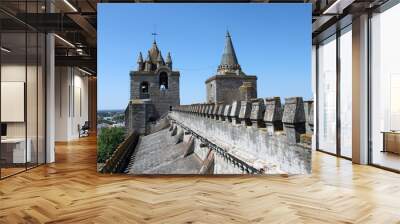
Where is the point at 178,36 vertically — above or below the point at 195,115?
above

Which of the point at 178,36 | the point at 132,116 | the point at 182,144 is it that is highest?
the point at 178,36

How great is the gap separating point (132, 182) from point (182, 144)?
97cm

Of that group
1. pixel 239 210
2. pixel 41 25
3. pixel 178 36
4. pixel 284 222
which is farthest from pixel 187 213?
pixel 41 25

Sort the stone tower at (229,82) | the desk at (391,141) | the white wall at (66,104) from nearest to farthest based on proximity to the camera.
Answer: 1. the stone tower at (229,82)
2. the desk at (391,141)
3. the white wall at (66,104)

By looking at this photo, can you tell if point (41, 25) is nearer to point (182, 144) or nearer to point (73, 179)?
point (73, 179)

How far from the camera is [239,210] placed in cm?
418

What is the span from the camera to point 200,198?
15.6 feet

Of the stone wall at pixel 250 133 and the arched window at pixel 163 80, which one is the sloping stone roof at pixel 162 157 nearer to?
the stone wall at pixel 250 133

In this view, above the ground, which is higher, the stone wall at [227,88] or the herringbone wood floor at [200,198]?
the stone wall at [227,88]

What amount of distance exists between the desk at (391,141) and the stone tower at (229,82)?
2685mm

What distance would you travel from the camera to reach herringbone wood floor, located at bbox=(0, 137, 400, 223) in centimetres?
389

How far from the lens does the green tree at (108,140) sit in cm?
615

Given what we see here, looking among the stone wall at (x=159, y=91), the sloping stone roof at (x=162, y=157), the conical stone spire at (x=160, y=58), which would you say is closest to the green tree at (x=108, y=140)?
the sloping stone roof at (x=162, y=157)

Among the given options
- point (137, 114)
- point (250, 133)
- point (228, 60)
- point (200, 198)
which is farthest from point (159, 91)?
point (200, 198)
